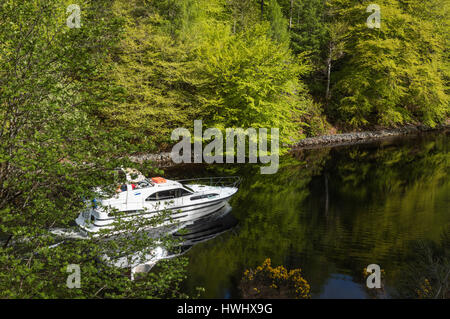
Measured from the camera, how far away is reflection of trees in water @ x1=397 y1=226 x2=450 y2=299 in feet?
33.1

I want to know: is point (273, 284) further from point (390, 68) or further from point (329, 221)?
point (390, 68)

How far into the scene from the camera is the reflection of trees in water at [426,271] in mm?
10094

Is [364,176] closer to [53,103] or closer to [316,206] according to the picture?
[316,206]

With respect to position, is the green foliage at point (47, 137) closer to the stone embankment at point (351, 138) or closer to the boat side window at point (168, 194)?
the boat side window at point (168, 194)

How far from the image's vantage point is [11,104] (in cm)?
775

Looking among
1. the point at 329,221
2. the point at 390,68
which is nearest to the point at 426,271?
the point at 329,221

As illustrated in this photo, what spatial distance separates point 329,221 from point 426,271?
5602mm

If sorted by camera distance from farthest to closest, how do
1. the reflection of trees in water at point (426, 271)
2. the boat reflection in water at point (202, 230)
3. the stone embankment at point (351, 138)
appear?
the stone embankment at point (351, 138)
the boat reflection in water at point (202, 230)
the reflection of trees in water at point (426, 271)

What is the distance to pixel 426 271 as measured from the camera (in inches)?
481

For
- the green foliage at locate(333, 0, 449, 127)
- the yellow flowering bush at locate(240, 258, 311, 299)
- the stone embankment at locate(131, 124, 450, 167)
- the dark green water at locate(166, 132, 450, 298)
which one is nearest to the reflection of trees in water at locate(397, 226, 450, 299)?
the dark green water at locate(166, 132, 450, 298)

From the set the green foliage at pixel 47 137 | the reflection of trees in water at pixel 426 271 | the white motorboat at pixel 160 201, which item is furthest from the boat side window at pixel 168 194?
the reflection of trees in water at pixel 426 271

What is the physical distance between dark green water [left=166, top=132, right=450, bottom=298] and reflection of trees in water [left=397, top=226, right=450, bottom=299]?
23 cm

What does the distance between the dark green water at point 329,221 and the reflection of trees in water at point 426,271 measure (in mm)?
226

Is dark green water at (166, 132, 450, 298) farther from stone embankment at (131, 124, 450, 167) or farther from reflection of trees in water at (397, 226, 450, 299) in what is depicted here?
stone embankment at (131, 124, 450, 167)
